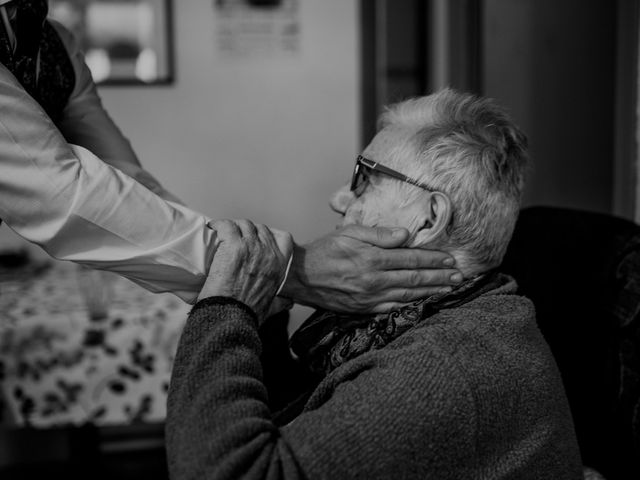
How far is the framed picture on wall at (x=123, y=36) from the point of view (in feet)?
11.2

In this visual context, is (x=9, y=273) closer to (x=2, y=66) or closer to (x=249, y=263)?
(x=2, y=66)

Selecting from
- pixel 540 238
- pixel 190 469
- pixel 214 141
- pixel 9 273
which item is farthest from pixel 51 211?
pixel 214 141

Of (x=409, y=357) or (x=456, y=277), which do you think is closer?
(x=409, y=357)

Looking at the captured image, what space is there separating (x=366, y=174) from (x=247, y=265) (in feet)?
0.94

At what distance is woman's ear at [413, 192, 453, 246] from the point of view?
1154 mm

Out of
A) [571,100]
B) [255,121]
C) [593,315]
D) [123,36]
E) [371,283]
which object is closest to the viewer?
[371,283]

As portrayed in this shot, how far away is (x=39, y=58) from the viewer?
4.73 feet

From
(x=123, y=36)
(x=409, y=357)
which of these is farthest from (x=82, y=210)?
(x=123, y=36)

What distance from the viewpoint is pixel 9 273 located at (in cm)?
300

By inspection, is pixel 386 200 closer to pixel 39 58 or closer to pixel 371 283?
pixel 371 283

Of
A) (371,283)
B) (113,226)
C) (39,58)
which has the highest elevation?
(39,58)

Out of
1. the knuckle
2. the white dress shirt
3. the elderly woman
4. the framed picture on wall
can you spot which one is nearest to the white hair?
the elderly woman

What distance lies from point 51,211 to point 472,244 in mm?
714

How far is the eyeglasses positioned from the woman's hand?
0.55 feet
